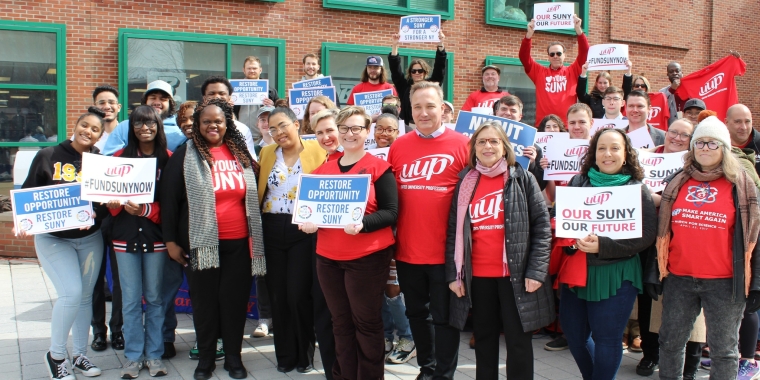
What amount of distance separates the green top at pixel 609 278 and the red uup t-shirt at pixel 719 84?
6.08 metres

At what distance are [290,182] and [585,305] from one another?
2425 mm

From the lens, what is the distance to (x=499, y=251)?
13.4 ft

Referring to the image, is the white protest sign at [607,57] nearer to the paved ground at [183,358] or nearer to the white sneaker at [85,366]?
the paved ground at [183,358]

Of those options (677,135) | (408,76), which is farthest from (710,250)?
(408,76)

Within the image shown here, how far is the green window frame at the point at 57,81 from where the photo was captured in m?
10.7

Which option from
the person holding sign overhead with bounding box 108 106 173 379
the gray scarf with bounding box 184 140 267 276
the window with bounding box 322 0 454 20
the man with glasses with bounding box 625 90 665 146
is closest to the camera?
the gray scarf with bounding box 184 140 267 276

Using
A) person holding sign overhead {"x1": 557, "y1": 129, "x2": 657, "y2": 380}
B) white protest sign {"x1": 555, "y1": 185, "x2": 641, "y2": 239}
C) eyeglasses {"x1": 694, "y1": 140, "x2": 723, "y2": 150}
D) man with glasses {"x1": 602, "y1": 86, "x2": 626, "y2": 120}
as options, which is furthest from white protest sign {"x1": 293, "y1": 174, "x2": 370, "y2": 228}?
man with glasses {"x1": 602, "y1": 86, "x2": 626, "y2": 120}

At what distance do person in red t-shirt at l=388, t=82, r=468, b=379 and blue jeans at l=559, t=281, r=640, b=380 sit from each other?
2.72ft

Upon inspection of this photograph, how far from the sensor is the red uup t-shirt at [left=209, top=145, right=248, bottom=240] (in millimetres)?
4871

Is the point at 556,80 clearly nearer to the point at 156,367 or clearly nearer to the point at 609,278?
the point at 609,278

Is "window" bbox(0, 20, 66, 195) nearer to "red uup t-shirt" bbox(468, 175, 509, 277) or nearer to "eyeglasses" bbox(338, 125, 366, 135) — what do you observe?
"eyeglasses" bbox(338, 125, 366, 135)

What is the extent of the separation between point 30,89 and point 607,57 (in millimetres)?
9659

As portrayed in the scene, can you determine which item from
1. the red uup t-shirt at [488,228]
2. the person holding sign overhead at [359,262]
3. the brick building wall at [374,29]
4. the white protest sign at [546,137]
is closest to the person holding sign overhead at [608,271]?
the red uup t-shirt at [488,228]

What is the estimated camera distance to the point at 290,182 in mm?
5074
